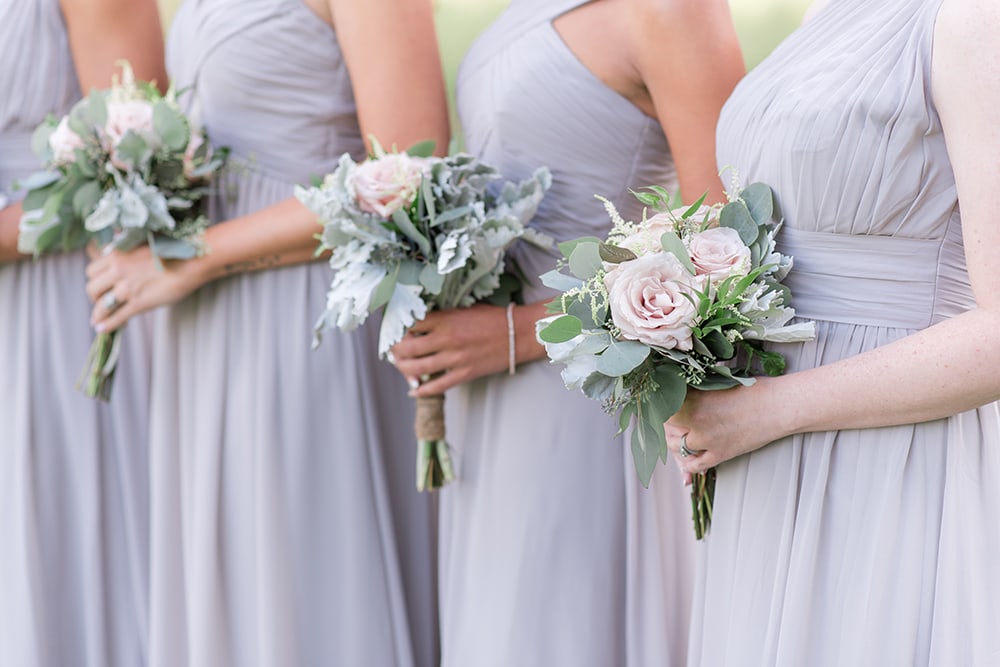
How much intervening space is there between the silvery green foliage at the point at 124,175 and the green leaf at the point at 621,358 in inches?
59.5

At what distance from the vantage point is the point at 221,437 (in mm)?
2916

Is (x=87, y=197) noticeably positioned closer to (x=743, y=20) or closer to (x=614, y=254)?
(x=614, y=254)

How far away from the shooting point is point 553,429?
2.53 m

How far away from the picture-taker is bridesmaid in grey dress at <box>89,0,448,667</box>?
2.79 metres

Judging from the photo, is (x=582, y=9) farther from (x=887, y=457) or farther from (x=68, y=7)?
(x=68, y=7)

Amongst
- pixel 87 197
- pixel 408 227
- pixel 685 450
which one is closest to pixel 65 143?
pixel 87 197

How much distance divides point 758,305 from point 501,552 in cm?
105

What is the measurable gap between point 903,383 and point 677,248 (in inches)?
15.6

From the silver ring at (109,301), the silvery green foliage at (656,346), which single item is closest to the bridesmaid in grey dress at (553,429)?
the silvery green foliage at (656,346)

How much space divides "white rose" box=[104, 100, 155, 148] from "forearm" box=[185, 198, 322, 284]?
0.99ft

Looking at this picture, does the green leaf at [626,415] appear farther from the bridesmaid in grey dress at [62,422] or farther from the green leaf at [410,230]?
the bridesmaid in grey dress at [62,422]

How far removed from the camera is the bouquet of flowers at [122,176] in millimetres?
2768

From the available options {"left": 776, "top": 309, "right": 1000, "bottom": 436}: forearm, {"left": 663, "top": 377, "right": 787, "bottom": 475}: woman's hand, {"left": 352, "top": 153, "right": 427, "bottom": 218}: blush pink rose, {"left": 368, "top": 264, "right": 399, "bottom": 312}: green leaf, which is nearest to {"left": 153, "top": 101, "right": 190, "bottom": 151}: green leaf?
{"left": 352, "top": 153, "right": 427, "bottom": 218}: blush pink rose

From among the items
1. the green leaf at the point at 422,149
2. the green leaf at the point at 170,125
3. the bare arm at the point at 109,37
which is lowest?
the green leaf at the point at 422,149
